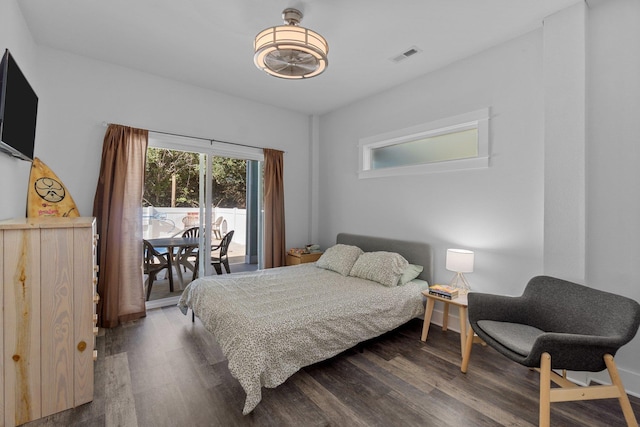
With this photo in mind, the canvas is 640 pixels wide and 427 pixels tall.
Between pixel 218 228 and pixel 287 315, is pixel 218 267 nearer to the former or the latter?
pixel 218 228

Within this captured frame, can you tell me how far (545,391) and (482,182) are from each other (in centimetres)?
188

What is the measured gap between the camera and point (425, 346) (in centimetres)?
271

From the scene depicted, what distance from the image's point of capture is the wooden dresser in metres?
1.68

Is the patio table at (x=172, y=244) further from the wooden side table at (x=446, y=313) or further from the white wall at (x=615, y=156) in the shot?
the white wall at (x=615, y=156)

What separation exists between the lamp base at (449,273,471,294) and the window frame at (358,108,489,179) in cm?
115

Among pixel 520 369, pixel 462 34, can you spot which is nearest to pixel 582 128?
pixel 462 34

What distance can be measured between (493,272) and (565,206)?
87cm

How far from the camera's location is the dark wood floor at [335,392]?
175 cm

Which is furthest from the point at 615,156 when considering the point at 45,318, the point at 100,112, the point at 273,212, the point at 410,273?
the point at 100,112

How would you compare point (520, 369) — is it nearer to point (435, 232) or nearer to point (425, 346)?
point (425, 346)

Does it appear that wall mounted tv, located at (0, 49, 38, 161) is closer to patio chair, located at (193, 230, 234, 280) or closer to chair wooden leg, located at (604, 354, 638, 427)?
patio chair, located at (193, 230, 234, 280)

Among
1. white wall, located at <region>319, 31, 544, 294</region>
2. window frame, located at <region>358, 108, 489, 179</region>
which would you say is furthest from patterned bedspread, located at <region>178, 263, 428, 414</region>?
window frame, located at <region>358, 108, 489, 179</region>

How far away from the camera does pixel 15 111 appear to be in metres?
1.94

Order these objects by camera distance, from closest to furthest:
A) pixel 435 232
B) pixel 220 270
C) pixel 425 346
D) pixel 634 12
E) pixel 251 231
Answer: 1. pixel 634 12
2. pixel 425 346
3. pixel 435 232
4. pixel 220 270
5. pixel 251 231
